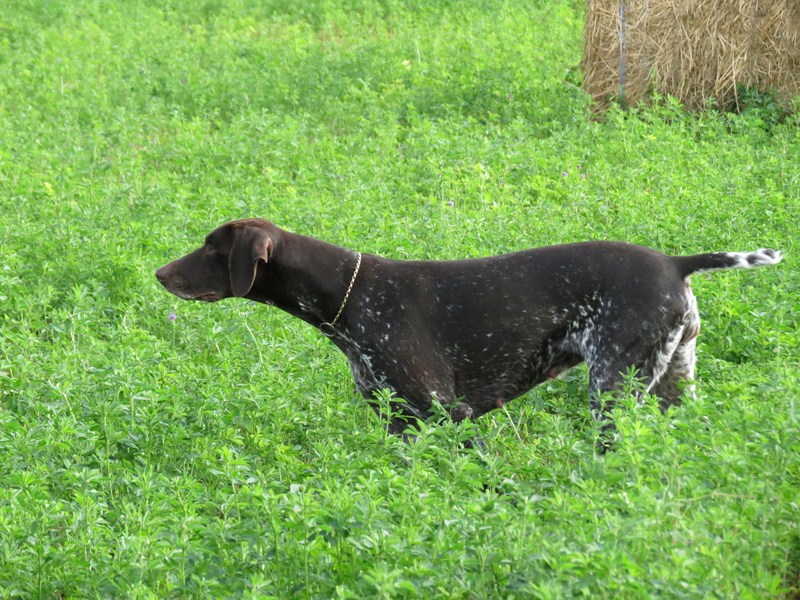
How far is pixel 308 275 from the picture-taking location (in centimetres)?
647

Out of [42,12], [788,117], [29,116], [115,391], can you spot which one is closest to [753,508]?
[115,391]

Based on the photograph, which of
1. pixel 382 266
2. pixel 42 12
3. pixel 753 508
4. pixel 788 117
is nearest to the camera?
pixel 753 508

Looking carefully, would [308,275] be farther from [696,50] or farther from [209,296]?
[696,50]

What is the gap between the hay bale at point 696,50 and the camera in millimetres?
12594

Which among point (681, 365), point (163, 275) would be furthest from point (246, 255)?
point (681, 365)

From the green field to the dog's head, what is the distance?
1.51ft

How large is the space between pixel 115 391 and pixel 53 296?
2.08m

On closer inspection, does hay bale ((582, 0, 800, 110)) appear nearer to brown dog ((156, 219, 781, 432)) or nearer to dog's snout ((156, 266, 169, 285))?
brown dog ((156, 219, 781, 432))

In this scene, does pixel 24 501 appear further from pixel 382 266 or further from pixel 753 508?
pixel 753 508

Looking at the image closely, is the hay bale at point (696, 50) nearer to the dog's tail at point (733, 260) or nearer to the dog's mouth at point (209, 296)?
the dog's tail at point (733, 260)

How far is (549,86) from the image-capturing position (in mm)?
13602

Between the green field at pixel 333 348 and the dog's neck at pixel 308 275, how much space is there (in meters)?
0.44

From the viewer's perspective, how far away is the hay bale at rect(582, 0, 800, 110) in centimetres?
1259

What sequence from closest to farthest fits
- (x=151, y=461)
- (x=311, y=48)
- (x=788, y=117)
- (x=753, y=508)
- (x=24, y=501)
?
(x=753, y=508)
(x=24, y=501)
(x=151, y=461)
(x=788, y=117)
(x=311, y=48)
